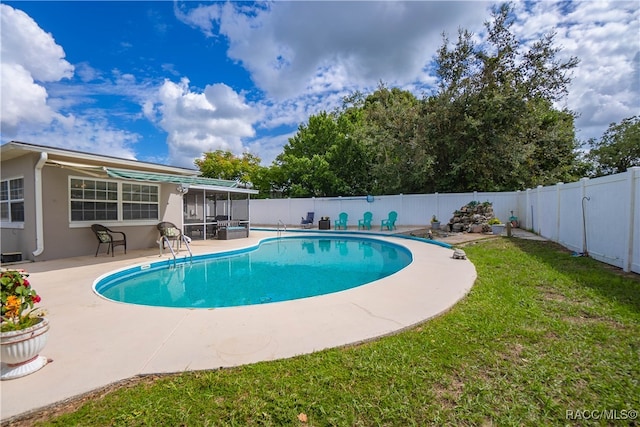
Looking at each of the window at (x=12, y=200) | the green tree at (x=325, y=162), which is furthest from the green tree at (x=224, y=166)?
the window at (x=12, y=200)

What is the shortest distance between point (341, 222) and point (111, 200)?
1113 cm

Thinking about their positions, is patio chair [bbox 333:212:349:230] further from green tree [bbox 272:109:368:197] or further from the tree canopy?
green tree [bbox 272:109:368:197]

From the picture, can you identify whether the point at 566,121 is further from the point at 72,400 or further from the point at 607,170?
the point at 72,400

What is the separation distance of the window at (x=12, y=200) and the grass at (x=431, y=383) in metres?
8.57

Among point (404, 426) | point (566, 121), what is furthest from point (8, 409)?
point (566, 121)

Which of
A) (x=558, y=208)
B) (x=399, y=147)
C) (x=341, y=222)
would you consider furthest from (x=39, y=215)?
(x=399, y=147)

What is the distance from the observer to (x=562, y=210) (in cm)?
827

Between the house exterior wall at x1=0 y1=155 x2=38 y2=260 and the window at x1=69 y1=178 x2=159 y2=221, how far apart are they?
804 mm

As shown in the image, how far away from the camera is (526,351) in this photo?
2.68 meters

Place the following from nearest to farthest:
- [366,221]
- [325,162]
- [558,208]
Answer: [558,208] < [366,221] < [325,162]

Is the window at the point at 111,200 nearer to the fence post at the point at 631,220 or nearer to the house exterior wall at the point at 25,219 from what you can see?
the house exterior wall at the point at 25,219

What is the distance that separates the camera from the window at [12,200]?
763 centimetres

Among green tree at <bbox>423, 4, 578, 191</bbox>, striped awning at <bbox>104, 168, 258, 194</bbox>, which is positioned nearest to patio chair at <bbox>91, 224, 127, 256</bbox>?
striped awning at <bbox>104, 168, 258, 194</bbox>

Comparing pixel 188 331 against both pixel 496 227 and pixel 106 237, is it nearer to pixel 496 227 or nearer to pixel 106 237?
pixel 106 237
